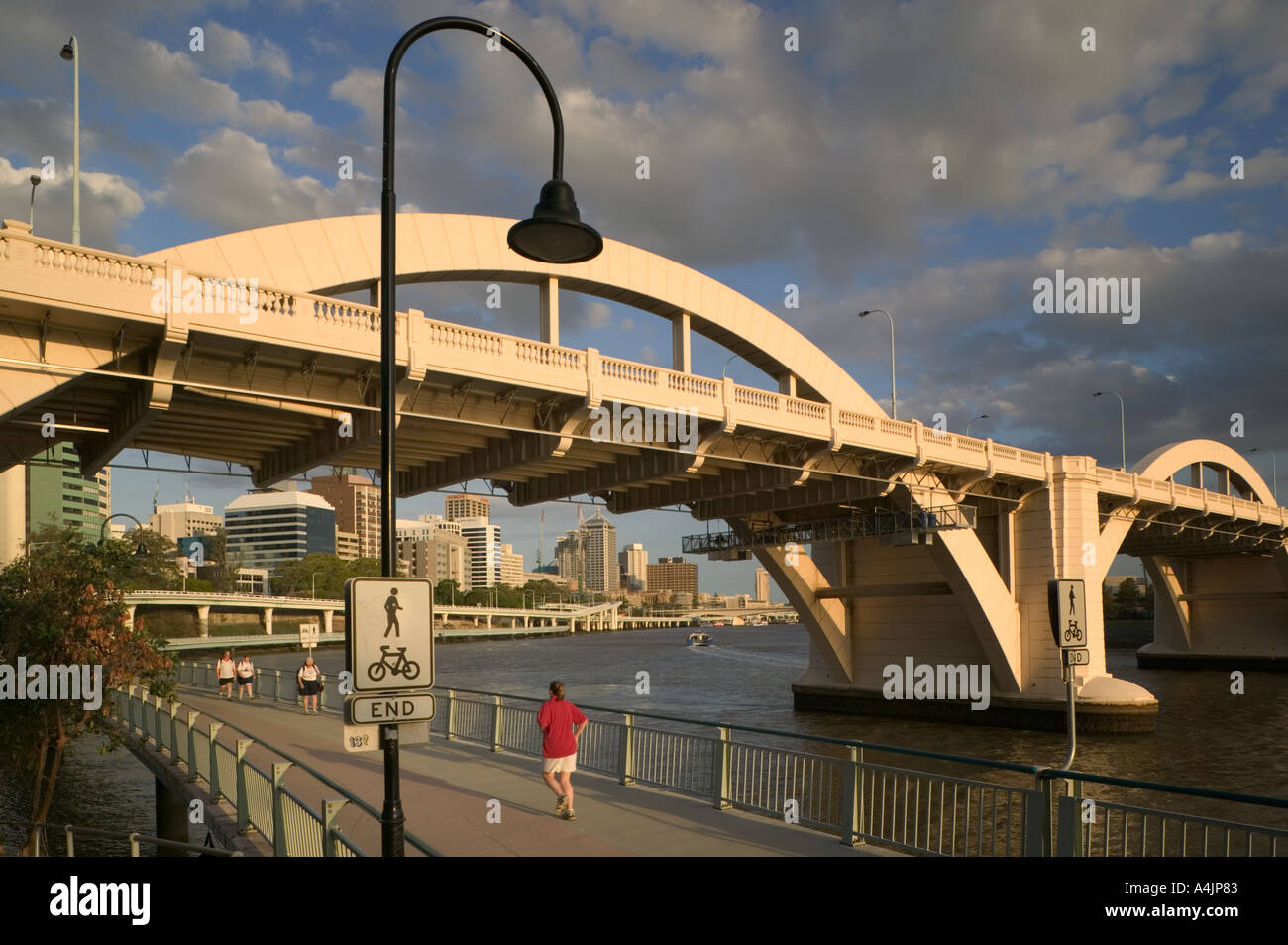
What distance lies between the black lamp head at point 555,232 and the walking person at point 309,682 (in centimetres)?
2028

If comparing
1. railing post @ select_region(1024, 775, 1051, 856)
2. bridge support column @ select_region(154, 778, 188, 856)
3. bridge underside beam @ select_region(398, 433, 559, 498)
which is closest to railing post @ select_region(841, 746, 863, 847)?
railing post @ select_region(1024, 775, 1051, 856)

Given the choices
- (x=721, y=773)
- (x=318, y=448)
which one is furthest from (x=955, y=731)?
(x=721, y=773)

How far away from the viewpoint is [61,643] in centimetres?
1953

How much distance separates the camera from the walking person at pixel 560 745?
12633 mm

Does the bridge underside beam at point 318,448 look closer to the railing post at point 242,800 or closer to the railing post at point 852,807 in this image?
the railing post at point 242,800

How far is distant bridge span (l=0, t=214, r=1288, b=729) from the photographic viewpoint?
17.7 metres

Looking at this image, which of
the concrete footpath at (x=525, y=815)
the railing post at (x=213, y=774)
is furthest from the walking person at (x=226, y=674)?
the railing post at (x=213, y=774)

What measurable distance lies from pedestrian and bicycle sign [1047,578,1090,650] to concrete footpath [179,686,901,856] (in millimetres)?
3662

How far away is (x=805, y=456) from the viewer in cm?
3036

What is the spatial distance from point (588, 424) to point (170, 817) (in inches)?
515

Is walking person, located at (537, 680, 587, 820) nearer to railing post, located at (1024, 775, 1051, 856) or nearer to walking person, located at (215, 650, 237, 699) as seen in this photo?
railing post, located at (1024, 775, 1051, 856)

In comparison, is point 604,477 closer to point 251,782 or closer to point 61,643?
point 61,643
